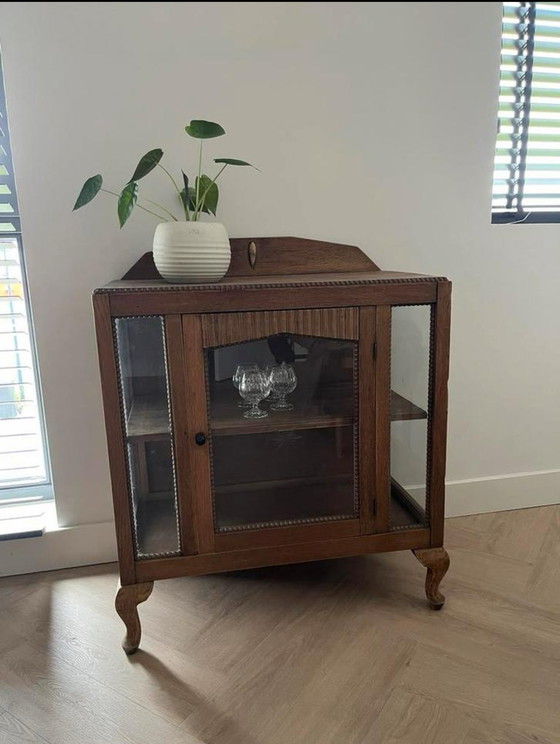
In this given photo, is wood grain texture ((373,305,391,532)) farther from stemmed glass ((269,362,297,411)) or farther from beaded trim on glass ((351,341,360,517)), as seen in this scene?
stemmed glass ((269,362,297,411))

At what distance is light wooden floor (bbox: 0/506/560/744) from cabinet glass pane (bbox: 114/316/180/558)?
0.88ft

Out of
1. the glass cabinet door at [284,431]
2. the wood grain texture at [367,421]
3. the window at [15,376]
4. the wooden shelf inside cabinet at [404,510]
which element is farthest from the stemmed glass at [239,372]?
the window at [15,376]

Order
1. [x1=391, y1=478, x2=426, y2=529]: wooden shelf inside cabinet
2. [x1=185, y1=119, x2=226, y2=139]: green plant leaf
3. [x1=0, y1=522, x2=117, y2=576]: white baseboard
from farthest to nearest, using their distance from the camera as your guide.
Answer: [x1=0, y1=522, x2=117, y2=576]: white baseboard
[x1=391, y1=478, x2=426, y2=529]: wooden shelf inside cabinet
[x1=185, y1=119, x2=226, y2=139]: green plant leaf

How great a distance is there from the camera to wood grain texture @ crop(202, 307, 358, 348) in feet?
3.54

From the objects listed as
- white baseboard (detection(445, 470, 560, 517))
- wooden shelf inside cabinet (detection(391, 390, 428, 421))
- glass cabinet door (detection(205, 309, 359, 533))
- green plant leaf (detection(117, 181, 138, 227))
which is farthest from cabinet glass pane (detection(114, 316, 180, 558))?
white baseboard (detection(445, 470, 560, 517))

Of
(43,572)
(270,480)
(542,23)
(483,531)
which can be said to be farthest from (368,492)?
(542,23)

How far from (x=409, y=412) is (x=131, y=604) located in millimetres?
761

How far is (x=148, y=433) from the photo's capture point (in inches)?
44.2

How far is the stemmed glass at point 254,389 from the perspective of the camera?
118 cm

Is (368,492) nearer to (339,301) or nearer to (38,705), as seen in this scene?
(339,301)

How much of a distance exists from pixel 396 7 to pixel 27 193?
1.26m

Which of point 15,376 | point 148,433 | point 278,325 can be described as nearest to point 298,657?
point 148,433

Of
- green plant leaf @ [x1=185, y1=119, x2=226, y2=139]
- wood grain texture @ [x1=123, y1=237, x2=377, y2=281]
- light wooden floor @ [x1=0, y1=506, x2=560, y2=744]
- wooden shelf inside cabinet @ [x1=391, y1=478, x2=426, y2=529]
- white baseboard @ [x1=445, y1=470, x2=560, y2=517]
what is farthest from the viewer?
white baseboard @ [x1=445, y1=470, x2=560, y2=517]

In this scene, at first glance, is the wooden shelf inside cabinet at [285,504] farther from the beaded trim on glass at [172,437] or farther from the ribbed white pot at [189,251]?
the ribbed white pot at [189,251]
